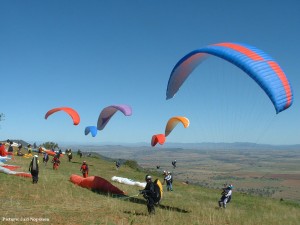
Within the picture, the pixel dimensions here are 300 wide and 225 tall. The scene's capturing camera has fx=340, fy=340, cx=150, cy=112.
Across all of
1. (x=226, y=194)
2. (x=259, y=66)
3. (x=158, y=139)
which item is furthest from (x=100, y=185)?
(x=158, y=139)

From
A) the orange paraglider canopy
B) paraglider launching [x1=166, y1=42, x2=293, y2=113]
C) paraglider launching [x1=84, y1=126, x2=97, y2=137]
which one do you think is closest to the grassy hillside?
paraglider launching [x1=166, y1=42, x2=293, y2=113]

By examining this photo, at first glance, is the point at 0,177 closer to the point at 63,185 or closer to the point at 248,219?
the point at 63,185

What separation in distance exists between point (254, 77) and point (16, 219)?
35.3 ft

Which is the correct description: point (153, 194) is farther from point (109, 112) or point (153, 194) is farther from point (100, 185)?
point (109, 112)

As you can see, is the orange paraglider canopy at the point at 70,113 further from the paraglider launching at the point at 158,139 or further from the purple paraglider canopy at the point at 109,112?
the paraglider launching at the point at 158,139

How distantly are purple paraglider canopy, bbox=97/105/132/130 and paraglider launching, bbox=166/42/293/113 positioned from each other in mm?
14784

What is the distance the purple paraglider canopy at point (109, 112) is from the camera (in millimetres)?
32281

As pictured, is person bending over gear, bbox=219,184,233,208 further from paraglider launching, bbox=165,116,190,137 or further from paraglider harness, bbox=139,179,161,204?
paraglider launching, bbox=165,116,190,137

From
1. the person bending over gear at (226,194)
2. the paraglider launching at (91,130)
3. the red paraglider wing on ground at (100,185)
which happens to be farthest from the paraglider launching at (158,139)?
the red paraglider wing on ground at (100,185)

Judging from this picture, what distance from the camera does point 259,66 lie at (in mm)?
14922

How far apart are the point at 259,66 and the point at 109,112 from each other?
2323 centimetres

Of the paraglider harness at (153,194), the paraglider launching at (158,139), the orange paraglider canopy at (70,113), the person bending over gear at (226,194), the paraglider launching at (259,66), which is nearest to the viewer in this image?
the paraglider launching at (259,66)

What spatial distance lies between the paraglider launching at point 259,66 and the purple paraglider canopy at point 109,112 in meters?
14.8

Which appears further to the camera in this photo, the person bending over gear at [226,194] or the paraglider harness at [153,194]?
the person bending over gear at [226,194]
